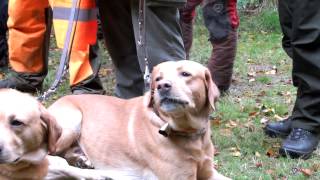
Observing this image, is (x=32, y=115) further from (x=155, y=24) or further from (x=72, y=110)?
(x=155, y=24)

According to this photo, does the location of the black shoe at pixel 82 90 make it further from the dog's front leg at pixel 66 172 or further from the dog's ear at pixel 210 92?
the dog's ear at pixel 210 92

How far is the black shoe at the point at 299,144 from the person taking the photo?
4543 mm

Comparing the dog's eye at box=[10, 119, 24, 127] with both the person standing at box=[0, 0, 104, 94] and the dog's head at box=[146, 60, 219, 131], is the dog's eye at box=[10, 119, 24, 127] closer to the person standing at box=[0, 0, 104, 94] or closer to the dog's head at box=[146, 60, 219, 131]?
the dog's head at box=[146, 60, 219, 131]

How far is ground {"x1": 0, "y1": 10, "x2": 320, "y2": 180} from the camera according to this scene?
4.36 metres

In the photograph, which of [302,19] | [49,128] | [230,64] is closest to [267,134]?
[302,19]

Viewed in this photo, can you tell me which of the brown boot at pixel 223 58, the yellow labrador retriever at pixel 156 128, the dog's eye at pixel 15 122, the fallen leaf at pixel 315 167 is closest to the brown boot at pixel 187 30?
the brown boot at pixel 223 58

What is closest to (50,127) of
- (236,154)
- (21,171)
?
(21,171)

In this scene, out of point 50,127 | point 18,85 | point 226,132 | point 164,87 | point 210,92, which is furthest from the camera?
point 18,85

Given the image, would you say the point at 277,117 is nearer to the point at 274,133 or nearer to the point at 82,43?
the point at 274,133

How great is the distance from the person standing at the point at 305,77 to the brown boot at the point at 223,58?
1.52 meters

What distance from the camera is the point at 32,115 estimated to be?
3.19 metres

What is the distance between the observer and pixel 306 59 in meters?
4.50

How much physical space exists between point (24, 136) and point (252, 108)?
10.5 feet

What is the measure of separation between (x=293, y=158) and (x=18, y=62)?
2900 mm
